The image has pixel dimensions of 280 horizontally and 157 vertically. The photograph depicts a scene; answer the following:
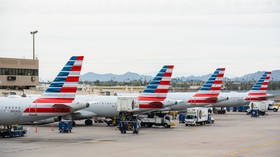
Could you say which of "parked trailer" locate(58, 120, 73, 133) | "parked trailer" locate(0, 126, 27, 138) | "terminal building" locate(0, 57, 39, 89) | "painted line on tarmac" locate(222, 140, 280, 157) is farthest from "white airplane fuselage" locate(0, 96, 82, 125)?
"terminal building" locate(0, 57, 39, 89)

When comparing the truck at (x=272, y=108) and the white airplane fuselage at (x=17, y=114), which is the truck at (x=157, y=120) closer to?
Answer: the white airplane fuselage at (x=17, y=114)

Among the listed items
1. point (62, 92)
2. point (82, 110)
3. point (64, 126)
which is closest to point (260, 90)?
point (82, 110)

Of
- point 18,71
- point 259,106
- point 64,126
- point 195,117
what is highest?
point 18,71

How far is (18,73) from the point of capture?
110 m

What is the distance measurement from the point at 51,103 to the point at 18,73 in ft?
209

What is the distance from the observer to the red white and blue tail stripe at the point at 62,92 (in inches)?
1928

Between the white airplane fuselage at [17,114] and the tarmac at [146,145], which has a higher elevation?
the white airplane fuselage at [17,114]

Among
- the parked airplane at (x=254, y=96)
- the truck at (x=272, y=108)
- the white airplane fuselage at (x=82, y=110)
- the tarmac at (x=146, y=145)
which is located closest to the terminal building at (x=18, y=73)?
the white airplane fuselage at (x=82, y=110)

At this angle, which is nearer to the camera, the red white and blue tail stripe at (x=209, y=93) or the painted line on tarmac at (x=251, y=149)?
the painted line on tarmac at (x=251, y=149)

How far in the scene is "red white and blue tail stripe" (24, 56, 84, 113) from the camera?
48969mm

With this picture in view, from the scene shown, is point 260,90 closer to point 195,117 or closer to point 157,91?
point 195,117

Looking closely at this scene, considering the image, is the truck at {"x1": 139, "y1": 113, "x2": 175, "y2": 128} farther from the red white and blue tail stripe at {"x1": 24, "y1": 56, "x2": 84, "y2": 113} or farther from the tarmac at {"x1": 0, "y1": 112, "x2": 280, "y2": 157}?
the red white and blue tail stripe at {"x1": 24, "y1": 56, "x2": 84, "y2": 113}

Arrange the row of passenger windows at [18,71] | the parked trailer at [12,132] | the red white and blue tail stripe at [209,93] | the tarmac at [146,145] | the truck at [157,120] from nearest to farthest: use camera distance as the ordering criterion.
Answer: the tarmac at [146,145], the parked trailer at [12,132], the truck at [157,120], the red white and blue tail stripe at [209,93], the row of passenger windows at [18,71]

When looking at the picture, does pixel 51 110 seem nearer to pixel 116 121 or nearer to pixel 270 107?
pixel 116 121
